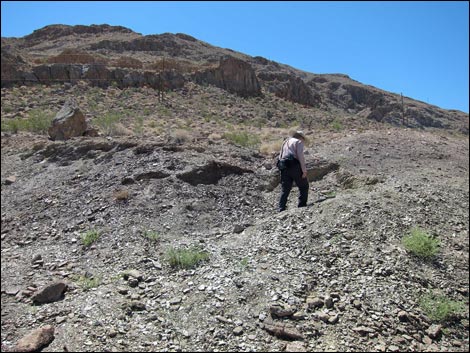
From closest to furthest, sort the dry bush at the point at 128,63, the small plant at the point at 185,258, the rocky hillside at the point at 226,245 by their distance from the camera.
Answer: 1. the rocky hillside at the point at 226,245
2. the small plant at the point at 185,258
3. the dry bush at the point at 128,63

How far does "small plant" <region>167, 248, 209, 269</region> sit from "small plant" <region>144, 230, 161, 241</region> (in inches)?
23.2

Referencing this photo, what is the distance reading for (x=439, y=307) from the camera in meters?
4.40

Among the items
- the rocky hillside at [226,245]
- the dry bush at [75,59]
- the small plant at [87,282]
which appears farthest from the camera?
the dry bush at [75,59]

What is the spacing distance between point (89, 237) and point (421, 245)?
166 inches

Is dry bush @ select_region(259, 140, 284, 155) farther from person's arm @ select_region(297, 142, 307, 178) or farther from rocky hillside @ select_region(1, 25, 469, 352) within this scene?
person's arm @ select_region(297, 142, 307, 178)

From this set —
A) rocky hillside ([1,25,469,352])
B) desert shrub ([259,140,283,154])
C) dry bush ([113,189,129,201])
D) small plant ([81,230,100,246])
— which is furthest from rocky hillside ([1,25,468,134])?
small plant ([81,230,100,246])

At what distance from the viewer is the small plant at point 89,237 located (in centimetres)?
609

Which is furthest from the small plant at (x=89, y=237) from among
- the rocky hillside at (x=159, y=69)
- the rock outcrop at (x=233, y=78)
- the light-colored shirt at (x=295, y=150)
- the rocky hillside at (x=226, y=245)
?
the rock outcrop at (x=233, y=78)

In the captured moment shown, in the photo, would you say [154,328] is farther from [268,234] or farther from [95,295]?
[268,234]

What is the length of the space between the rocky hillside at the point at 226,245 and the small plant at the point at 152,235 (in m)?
0.03

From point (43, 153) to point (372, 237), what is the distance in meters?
7.91

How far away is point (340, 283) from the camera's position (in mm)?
4758

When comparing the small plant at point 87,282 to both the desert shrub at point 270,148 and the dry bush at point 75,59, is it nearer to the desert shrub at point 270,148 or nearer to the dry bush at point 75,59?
the desert shrub at point 270,148

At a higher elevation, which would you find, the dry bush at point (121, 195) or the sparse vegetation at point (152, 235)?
the dry bush at point (121, 195)
